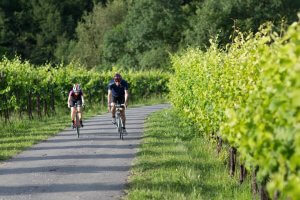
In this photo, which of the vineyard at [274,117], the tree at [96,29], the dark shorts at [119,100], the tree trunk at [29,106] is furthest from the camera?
the tree at [96,29]

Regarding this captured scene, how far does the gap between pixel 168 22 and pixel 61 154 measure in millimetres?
55226

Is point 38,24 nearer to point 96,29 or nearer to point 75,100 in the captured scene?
point 96,29

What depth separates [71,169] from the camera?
1191 centimetres

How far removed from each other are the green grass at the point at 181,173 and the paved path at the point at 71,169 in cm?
37

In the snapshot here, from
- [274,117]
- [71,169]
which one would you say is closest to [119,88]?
[71,169]

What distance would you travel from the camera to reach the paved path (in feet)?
31.5

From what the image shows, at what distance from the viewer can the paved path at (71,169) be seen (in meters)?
9.61

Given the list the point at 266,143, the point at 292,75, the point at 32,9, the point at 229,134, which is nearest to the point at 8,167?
the point at 229,134

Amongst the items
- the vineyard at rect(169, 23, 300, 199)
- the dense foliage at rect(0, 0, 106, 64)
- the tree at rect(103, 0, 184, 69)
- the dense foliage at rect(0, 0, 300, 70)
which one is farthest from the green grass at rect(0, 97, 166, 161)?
the dense foliage at rect(0, 0, 106, 64)

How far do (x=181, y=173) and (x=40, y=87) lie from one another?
65.0 feet

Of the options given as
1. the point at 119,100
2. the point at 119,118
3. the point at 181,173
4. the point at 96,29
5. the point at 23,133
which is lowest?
the point at 181,173

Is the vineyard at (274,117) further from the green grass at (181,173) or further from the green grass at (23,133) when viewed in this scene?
the green grass at (23,133)

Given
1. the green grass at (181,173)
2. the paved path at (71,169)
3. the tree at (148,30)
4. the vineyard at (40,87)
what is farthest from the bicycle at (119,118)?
the tree at (148,30)

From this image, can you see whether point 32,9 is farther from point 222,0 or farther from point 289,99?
point 289,99
